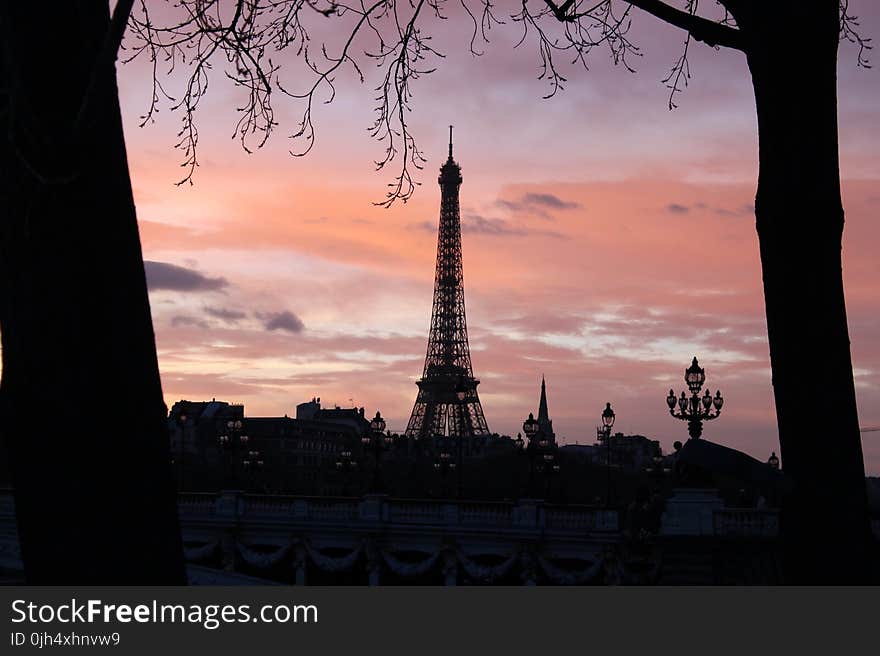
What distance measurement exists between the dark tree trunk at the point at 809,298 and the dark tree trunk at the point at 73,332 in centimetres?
298

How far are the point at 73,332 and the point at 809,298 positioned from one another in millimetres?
3362

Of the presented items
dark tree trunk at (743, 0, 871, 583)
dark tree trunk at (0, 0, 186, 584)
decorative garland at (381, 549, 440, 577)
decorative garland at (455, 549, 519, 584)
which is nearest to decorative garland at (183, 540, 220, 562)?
decorative garland at (381, 549, 440, 577)

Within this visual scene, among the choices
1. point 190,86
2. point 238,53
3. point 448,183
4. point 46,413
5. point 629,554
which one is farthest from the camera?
point 448,183

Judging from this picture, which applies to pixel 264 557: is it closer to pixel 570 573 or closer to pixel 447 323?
pixel 570 573

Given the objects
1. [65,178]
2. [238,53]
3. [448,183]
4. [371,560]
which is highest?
[448,183]

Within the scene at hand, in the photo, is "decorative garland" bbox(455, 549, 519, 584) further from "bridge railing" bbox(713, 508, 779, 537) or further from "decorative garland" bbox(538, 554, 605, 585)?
"bridge railing" bbox(713, 508, 779, 537)

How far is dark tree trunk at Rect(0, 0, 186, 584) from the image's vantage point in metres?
4.15

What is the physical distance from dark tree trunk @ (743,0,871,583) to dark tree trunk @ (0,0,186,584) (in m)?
2.98

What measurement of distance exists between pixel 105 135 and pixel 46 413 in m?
0.95

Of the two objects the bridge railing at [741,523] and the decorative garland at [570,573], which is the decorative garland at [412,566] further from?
the bridge railing at [741,523]

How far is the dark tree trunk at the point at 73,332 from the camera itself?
415cm
